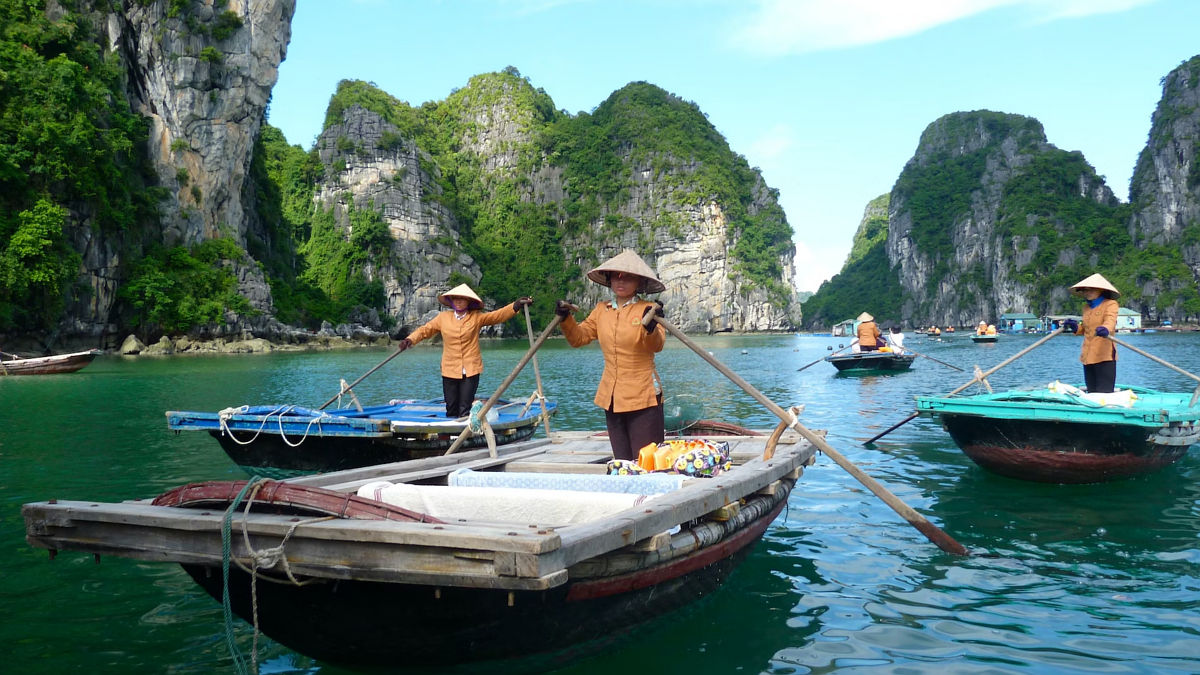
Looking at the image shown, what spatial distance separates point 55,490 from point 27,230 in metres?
28.1

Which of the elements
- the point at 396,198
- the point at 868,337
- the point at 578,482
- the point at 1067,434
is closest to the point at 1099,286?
the point at 1067,434

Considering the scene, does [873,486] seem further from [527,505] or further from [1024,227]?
[1024,227]

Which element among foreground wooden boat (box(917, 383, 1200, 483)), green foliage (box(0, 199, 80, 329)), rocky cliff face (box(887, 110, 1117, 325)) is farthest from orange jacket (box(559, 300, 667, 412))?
rocky cliff face (box(887, 110, 1117, 325))

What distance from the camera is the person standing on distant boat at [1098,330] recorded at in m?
8.02

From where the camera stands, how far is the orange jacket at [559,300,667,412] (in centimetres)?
518

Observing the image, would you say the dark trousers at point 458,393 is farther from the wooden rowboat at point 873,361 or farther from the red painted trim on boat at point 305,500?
the wooden rowboat at point 873,361

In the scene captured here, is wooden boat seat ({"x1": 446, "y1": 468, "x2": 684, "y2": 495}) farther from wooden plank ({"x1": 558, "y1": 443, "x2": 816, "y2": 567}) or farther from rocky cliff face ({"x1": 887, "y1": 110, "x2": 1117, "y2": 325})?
rocky cliff face ({"x1": 887, "y1": 110, "x2": 1117, "y2": 325})

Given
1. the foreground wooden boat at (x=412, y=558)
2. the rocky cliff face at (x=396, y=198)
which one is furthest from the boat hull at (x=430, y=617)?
the rocky cliff face at (x=396, y=198)

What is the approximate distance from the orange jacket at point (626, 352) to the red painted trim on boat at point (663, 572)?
1175 mm

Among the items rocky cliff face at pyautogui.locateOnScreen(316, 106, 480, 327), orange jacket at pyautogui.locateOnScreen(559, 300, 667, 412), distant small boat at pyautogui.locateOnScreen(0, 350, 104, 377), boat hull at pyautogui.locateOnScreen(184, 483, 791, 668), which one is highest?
rocky cliff face at pyautogui.locateOnScreen(316, 106, 480, 327)

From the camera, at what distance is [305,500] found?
323 cm

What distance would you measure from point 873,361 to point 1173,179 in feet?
285

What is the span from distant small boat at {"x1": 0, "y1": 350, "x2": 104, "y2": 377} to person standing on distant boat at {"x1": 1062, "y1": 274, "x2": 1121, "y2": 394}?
2714cm

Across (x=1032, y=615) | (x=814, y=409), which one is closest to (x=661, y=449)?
(x=1032, y=615)
